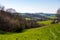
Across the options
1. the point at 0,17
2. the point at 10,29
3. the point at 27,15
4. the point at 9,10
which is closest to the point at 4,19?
the point at 0,17

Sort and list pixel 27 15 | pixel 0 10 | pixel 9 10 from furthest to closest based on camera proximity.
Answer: pixel 27 15 < pixel 9 10 < pixel 0 10

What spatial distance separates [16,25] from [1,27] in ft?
15.3

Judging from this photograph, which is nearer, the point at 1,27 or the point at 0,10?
the point at 1,27

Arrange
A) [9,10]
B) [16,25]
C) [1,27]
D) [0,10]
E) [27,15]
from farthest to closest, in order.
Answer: [27,15] < [9,10] < [0,10] < [16,25] < [1,27]

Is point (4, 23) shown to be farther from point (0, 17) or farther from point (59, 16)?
point (59, 16)

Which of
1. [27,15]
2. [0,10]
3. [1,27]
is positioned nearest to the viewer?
[1,27]

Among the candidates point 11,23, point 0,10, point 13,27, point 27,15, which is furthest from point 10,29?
point 27,15

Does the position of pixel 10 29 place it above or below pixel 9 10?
below

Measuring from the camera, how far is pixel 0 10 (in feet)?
173

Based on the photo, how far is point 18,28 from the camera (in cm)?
4412

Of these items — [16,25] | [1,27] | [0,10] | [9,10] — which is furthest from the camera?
[9,10]

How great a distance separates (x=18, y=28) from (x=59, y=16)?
1183cm

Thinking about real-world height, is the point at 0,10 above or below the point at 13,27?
above

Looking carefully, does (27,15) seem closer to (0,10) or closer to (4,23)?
(0,10)
